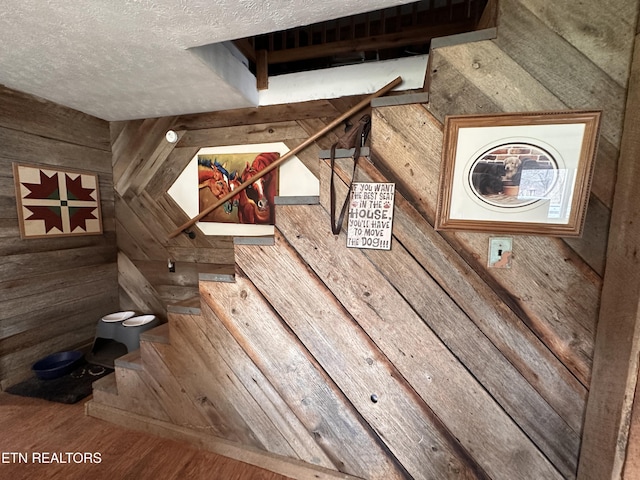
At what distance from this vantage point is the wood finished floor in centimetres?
141

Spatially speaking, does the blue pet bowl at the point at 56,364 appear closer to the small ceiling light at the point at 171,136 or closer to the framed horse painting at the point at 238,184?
the framed horse painting at the point at 238,184

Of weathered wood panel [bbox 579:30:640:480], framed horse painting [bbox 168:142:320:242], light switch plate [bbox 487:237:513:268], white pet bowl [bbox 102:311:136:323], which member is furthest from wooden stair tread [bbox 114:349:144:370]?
weathered wood panel [bbox 579:30:640:480]

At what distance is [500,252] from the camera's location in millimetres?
1092

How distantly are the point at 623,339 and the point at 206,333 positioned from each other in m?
1.76

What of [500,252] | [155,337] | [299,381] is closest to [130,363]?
[155,337]

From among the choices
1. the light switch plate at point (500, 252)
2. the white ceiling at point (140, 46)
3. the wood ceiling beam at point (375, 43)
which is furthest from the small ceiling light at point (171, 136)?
the light switch plate at point (500, 252)

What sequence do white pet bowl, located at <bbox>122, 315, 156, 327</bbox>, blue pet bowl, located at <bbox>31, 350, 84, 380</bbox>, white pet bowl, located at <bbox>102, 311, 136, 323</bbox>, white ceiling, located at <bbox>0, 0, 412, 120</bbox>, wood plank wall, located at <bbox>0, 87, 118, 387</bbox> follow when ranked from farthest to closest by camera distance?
white pet bowl, located at <bbox>102, 311, 136, 323</bbox>
white pet bowl, located at <bbox>122, 315, 156, 327</bbox>
blue pet bowl, located at <bbox>31, 350, 84, 380</bbox>
wood plank wall, located at <bbox>0, 87, 118, 387</bbox>
white ceiling, located at <bbox>0, 0, 412, 120</bbox>

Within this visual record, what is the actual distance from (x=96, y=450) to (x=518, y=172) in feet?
8.58

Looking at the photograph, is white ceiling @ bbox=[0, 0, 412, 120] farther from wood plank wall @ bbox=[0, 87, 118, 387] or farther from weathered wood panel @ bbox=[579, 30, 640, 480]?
weathered wood panel @ bbox=[579, 30, 640, 480]

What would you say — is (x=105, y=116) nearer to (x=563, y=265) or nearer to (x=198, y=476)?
(x=198, y=476)

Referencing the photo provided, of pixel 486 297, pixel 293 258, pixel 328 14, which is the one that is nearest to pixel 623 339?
pixel 486 297

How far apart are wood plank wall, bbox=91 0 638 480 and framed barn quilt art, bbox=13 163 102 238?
1.55m

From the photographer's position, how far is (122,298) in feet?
8.93

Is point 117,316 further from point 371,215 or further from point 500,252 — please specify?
point 500,252
